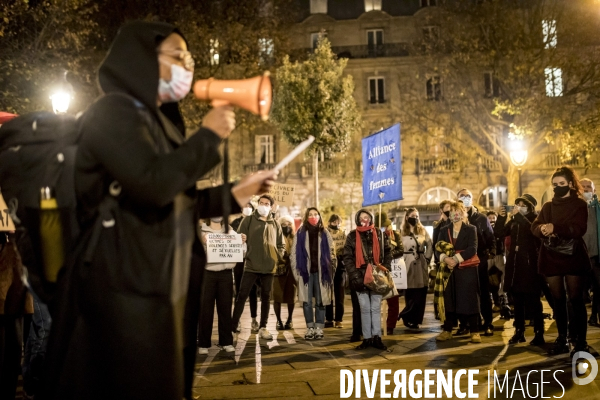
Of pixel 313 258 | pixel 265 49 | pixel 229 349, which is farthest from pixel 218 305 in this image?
pixel 265 49

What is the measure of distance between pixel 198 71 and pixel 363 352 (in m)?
24.3

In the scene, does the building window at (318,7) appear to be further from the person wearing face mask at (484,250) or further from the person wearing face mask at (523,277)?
the person wearing face mask at (523,277)

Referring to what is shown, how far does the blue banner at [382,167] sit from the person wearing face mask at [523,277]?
1.87 m

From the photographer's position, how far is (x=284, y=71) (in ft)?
95.3

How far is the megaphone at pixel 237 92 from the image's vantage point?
2408mm

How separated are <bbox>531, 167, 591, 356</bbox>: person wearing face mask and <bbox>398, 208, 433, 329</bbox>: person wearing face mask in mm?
3720

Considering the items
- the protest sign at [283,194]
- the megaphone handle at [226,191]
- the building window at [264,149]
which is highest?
the building window at [264,149]

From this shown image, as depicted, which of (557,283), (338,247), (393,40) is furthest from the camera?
(393,40)

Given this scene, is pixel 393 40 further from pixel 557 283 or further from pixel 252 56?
pixel 557 283

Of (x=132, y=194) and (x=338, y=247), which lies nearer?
(x=132, y=194)

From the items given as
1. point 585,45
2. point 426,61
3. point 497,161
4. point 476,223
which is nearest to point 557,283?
point 476,223

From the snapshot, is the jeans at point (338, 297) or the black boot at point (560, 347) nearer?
the black boot at point (560, 347)

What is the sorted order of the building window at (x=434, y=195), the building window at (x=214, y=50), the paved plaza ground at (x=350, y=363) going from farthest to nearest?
the building window at (x=434, y=195) → the building window at (x=214, y=50) → the paved plaza ground at (x=350, y=363)

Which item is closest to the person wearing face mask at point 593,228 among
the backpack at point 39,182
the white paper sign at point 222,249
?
the white paper sign at point 222,249
